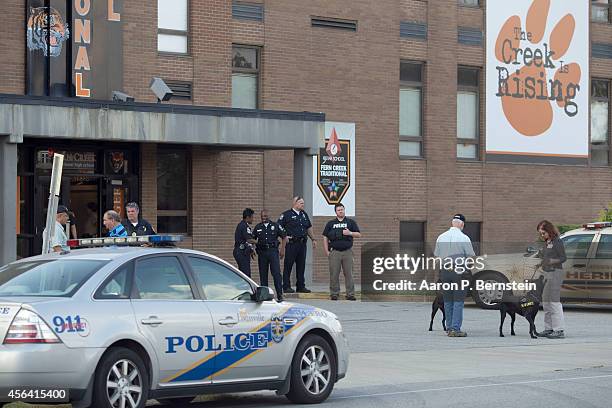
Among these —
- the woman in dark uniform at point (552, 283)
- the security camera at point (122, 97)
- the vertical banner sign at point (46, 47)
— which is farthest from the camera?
the vertical banner sign at point (46, 47)

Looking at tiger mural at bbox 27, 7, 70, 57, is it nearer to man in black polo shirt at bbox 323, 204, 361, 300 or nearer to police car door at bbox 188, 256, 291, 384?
man in black polo shirt at bbox 323, 204, 361, 300

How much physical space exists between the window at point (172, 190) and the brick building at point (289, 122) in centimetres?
4

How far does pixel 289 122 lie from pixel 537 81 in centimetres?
1114

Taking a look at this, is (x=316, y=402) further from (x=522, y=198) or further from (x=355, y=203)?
(x=522, y=198)

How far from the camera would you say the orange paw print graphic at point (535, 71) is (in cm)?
3534

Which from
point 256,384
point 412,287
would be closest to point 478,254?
point 412,287

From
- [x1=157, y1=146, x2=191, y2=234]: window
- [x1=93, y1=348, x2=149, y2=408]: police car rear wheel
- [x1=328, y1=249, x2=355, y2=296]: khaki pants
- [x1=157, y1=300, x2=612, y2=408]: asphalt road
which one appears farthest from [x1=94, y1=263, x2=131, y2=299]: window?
[x1=157, y1=146, x2=191, y2=234]: window

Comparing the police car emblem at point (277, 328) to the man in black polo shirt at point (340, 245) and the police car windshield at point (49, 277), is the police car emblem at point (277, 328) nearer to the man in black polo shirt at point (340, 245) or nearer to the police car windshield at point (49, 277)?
the police car windshield at point (49, 277)

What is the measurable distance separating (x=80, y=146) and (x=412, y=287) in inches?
301

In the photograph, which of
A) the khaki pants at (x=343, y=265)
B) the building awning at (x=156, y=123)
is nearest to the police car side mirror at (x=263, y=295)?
the building awning at (x=156, y=123)

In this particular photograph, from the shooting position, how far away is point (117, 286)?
10617 millimetres

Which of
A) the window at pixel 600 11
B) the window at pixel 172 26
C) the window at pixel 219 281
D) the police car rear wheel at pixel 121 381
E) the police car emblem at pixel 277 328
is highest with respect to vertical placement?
the window at pixel 600 11

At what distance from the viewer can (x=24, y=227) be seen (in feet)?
87.4

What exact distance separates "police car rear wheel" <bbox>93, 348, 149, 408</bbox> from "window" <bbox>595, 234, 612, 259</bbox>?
14.8 metres
